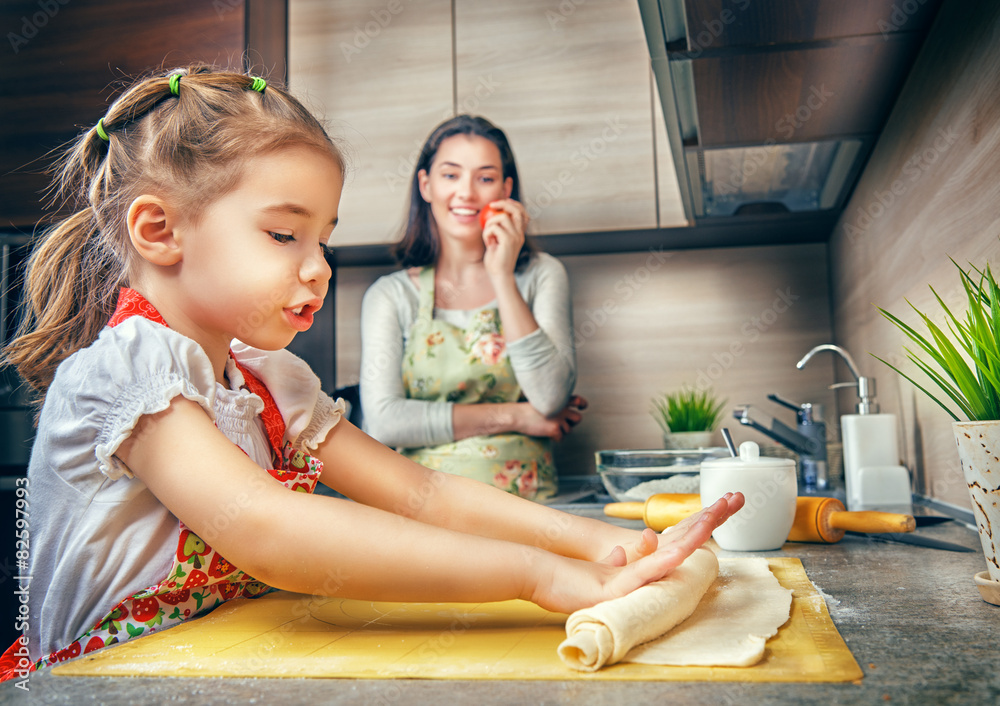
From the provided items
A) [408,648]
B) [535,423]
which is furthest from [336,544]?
[535,423]

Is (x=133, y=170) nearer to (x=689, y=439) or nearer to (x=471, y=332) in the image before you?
(x=471, y=332)

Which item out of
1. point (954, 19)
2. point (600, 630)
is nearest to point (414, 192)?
point (954, 19)

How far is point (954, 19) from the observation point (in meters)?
0.84

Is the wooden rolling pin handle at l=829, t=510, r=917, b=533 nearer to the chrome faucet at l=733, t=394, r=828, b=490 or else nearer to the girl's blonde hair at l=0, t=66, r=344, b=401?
the chrome faucet at l=733, t=394, r=828, b=490

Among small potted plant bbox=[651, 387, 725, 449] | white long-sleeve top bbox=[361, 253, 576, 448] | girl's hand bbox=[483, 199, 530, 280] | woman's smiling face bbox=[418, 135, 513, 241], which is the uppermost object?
woman's smiling face bbox=[418, 135, 513, 241]

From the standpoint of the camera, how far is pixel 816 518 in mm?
855

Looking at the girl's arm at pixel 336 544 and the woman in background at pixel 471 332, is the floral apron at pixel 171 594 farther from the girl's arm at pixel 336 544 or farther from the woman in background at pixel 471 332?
the woman in background at pixel 471 332

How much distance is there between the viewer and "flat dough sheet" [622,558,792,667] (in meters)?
0.43

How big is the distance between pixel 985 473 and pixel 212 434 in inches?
→ 23.0

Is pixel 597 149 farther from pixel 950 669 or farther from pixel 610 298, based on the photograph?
pixel 950 669

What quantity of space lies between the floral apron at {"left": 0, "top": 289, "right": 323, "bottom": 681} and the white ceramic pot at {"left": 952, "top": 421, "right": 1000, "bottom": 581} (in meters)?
0.53

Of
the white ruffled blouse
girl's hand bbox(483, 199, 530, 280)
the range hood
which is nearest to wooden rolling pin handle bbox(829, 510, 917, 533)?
the range hood

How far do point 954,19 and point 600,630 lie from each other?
2.75 ft

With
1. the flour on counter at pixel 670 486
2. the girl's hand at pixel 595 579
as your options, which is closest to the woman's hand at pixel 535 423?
the flour on counter at pixel 670 486
